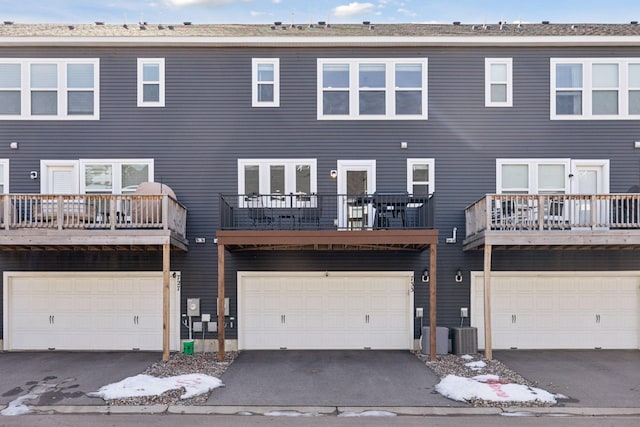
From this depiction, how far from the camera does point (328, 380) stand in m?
9.95

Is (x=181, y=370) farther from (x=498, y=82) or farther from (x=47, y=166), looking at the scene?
(x=498, y=82)

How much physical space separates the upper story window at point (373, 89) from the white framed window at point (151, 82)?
167 inches

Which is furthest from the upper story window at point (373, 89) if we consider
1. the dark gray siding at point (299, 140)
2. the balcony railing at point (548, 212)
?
the balcony railing at point (548, 212)

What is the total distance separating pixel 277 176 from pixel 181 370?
5.38m

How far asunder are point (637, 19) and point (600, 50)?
→ 2868mm

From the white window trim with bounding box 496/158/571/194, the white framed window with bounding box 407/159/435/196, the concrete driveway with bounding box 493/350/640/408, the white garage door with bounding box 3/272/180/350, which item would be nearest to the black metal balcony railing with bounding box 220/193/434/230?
the white framed window with bounding box 407/159/435/196

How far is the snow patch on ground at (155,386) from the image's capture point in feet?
28.8

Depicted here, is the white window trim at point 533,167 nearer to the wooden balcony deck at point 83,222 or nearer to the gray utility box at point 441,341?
the gray utility box at point 441,341

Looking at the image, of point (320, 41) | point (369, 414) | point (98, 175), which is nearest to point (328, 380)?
point (369, 414)

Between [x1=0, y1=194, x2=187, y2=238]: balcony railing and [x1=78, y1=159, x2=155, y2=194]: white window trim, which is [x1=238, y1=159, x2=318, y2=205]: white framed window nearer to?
[x1=0, y1=194, x2=187, y2=238]: balcony railing

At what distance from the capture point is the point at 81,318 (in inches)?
509

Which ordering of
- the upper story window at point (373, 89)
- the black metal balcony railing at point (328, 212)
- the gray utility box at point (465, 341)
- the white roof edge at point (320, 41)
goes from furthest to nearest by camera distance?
the upper story window at point (373, 89)
the white roof edge at point (320, 41)
the gray utility box at point (465, 341)
the black metal balcony railing at point (328, 212)

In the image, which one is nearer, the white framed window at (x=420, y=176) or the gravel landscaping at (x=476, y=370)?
the gravel landscaping at (x=476, y=370)

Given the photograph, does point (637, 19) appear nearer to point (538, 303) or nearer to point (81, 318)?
point (538, 303)
